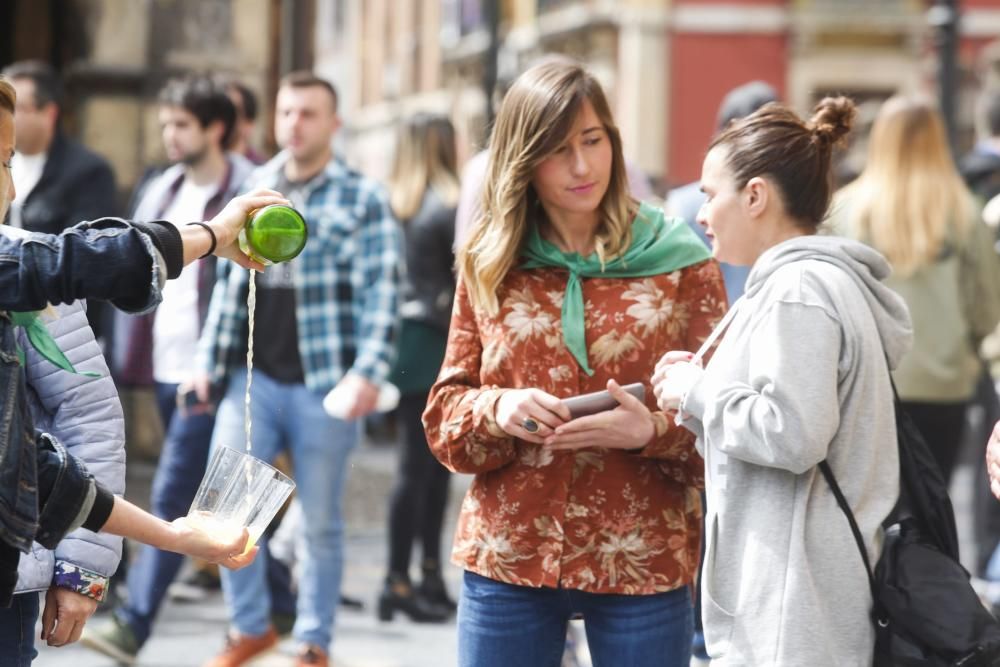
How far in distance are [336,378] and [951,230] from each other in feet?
7.65

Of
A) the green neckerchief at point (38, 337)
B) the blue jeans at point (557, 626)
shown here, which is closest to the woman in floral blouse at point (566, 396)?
the blue jeans at point (557, 626)

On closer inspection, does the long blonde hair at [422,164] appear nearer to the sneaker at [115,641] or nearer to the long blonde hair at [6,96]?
the sneaker at [115,641]

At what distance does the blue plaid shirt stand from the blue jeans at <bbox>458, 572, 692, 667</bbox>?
233 cm

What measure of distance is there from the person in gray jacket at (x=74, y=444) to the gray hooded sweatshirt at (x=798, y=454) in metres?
1.13

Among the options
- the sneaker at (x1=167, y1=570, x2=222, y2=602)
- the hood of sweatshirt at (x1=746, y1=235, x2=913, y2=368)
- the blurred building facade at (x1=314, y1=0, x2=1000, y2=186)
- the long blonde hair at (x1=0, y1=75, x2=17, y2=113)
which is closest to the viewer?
the long blonde hair at (x1=0, y1=75, x2=17, y2=113)

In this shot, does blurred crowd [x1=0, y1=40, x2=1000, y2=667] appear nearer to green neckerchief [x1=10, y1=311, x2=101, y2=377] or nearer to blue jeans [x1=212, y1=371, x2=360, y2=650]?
blue jeans [x1=212, y1=371, x2=360, y2=650]

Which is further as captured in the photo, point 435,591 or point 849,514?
point 435,591

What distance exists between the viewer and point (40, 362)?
313 centimetres

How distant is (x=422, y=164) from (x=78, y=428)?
4661 millimetres

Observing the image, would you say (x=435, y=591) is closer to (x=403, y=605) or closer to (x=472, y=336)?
(x=403, y=605)

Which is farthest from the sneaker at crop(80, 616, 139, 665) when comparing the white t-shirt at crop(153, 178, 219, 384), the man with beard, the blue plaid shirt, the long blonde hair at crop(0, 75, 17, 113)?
the long blonde hair at crop(0, 75, 17, 113)

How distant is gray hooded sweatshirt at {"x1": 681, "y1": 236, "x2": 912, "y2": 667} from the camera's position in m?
3.12

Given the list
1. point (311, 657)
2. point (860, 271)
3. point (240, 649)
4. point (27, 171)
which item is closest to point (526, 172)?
point (860, 271)

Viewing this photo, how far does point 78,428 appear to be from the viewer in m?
3.19
